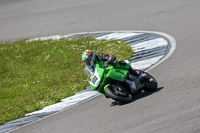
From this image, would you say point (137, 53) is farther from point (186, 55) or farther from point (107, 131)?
point (107, 131)

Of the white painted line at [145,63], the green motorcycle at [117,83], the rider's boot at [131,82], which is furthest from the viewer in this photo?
the white painted line at [145,63]

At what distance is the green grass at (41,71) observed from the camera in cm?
1072

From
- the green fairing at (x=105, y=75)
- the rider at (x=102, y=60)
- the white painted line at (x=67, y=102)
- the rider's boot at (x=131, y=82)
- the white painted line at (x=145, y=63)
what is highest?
the rider at (x=102, y=60)

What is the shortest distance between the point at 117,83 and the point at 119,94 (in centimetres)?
33

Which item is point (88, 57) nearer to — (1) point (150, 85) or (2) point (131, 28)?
(1) point (150, 85)

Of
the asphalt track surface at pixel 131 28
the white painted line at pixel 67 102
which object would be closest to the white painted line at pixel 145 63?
the asphalt track surface at pixel 131 28

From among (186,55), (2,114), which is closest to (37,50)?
(2,114)

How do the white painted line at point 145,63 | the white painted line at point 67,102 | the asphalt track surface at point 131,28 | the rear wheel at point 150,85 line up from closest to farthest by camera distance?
1. the asphalt track surface at point 131,28
2. the rear wheel at point 150,85
3. the white painted line at point 67,102
4. the white painted line at point 145,63

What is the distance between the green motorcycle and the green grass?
7.36 feet

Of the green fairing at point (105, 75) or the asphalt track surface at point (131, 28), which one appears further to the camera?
the green fairing at point (105, 75)

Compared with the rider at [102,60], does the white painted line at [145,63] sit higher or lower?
lower

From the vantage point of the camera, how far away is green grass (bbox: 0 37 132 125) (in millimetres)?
10719

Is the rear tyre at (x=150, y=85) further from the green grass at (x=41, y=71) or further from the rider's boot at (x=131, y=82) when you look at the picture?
the green grass at (x=41, y=71)

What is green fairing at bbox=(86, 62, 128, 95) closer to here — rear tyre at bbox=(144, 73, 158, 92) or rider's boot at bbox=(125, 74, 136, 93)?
rider's boot at bbox=(125, 74, 136, 93)
